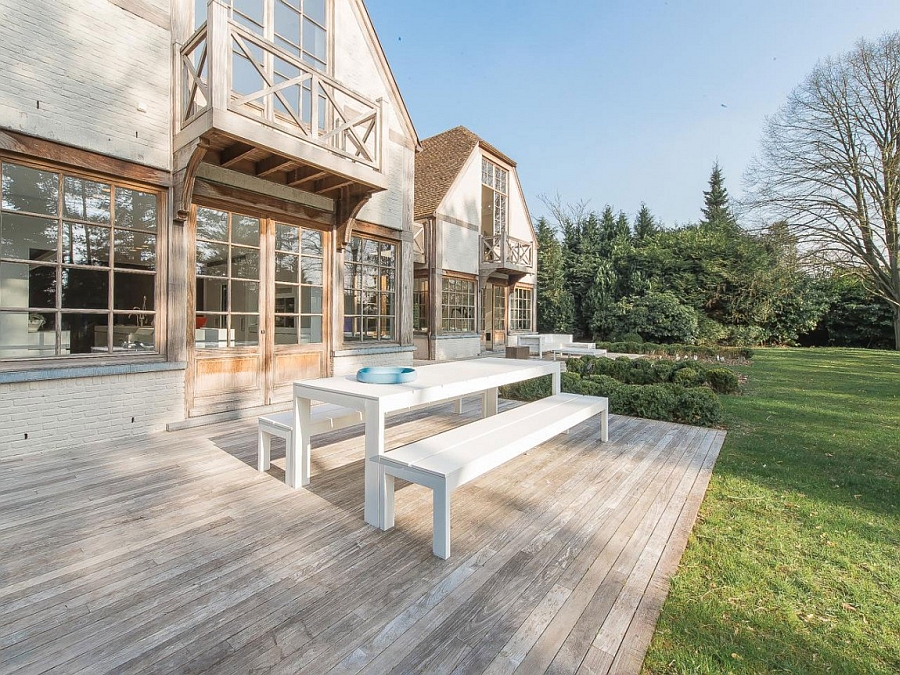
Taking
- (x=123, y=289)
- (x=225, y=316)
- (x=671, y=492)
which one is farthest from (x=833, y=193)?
(x=123, y=289)

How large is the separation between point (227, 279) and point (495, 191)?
413 inches

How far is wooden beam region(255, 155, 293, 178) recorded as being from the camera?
491 cm

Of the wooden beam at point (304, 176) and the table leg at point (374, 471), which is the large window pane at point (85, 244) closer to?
the wooden beam at point (304, 176)

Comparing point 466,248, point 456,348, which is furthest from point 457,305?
point 466,248

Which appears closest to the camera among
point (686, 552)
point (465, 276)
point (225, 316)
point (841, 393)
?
point (686, 552)

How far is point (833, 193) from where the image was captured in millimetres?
13109

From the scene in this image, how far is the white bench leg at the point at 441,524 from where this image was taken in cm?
222

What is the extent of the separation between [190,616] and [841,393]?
9.58 meters

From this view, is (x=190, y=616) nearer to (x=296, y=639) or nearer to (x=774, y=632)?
(x=296, y=639)

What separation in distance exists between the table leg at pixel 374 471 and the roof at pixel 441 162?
953 cm

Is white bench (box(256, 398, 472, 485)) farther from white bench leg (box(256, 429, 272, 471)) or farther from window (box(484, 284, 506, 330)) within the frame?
window (box(484, 284, 506, 330))

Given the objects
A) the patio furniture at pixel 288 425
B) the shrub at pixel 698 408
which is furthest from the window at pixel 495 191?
the patio furniture at pixel 288 425

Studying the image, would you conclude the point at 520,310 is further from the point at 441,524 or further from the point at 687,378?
the point at 441,524

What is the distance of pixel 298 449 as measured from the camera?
318 cm
